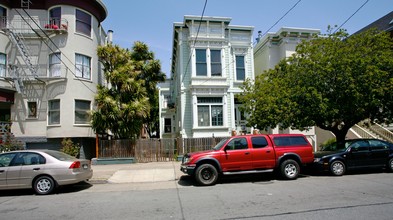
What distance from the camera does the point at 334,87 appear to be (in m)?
12.7

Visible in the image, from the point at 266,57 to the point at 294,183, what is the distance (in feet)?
47.7

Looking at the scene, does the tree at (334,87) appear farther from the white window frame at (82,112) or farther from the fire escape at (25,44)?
the fire escape at (25,44)

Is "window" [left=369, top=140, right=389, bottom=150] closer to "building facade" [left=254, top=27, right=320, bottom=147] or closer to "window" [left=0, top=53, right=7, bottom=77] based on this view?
"building facade" [left=254, top=27, right=320, bottom=147]

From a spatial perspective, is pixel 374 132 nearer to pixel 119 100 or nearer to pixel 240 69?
pixel 240 69

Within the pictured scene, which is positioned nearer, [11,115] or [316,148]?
[11,115]

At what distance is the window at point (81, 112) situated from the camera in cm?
1775

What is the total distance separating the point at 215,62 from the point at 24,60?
12637 mm

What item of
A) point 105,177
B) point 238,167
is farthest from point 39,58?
point 238,167

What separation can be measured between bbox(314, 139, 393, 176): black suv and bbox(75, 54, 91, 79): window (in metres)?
15.1

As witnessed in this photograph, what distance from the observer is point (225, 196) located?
793 cm

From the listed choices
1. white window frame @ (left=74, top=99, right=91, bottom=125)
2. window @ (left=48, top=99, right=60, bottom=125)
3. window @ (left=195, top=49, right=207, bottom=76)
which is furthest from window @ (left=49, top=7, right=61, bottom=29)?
window @ (left=195, top=49, right=207, bottom=76)

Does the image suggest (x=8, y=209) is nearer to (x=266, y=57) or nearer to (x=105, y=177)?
(x=105, y=177)

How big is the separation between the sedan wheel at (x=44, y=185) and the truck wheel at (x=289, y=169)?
8.22 meters

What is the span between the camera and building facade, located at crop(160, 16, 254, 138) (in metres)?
19.2
